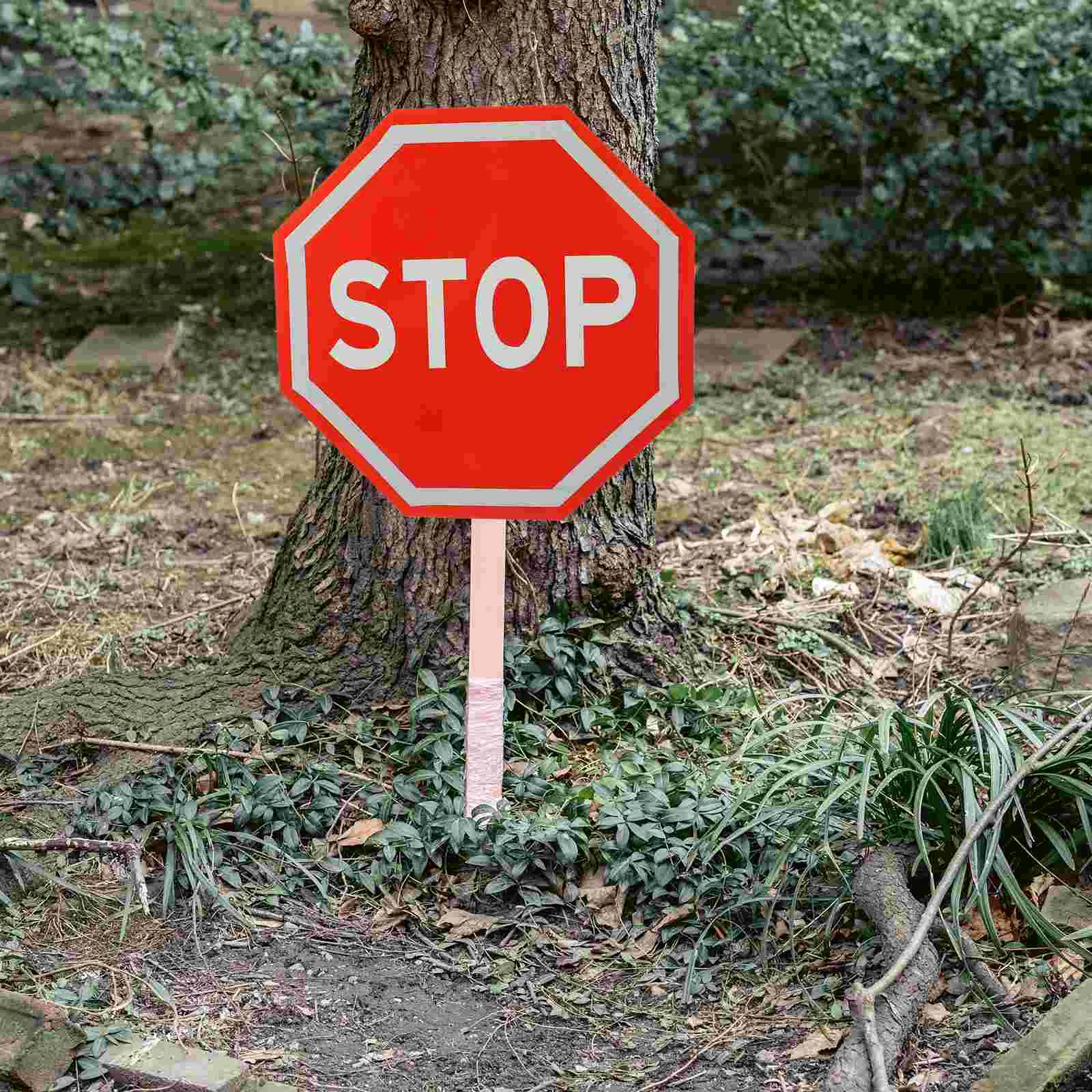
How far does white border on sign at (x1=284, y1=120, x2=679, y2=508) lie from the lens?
8.07 ft

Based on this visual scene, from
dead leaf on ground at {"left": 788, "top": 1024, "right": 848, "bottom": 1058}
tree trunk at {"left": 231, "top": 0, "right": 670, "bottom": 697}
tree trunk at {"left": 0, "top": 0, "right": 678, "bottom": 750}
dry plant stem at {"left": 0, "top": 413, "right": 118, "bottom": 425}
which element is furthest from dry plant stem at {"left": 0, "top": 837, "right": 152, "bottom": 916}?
dry plant stem at {"left": 0, "top": 413, "right": 118, "bottom": 425}

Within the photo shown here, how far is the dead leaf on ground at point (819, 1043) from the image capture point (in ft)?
7.47

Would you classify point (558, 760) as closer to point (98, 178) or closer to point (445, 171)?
point (445, 171)

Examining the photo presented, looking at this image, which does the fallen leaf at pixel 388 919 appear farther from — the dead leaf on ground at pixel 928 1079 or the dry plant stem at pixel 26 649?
the dry plant stem at pixel 26 649

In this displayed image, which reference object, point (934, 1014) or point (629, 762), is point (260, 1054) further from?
point (934, 1014)

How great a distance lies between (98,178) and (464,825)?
4.51 metres

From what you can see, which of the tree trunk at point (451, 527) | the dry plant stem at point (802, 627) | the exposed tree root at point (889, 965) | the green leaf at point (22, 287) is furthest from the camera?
the green leaf at point (22, 287)

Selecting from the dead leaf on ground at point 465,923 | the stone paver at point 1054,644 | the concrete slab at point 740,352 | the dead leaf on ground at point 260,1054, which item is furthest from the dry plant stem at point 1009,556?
the concrete slab at point 740,352

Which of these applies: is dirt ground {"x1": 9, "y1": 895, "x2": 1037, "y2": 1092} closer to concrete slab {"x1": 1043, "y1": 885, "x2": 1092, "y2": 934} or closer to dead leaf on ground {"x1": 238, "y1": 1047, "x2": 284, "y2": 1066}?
dead leaf on ground {"x1": 238, "y1": 1047, "x2": 284, "y2": 1066}

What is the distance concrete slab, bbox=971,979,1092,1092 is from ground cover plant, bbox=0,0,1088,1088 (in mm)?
233

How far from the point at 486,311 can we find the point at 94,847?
4.09 feet

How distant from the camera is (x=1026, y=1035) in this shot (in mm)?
2096

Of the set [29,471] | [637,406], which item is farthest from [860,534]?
[29,471]

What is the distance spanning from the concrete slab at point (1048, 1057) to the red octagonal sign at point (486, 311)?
1.16 m
